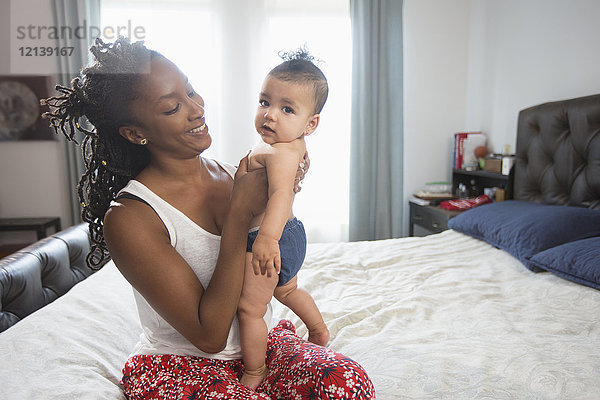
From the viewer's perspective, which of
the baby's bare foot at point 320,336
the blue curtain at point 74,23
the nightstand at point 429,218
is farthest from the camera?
the blue curtain at point 74,23

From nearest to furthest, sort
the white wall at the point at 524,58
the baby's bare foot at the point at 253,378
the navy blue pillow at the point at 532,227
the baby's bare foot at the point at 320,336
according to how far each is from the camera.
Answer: the baby's bare foot at the point at 253,378, the baby's bare foot at the point at 320,336, the navy blue pillow at the point at 532,227, the white wall at the point at 524,58

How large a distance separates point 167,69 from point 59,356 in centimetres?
80

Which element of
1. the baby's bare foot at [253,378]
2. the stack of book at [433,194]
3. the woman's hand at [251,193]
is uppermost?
the woman's hand at [251,193]

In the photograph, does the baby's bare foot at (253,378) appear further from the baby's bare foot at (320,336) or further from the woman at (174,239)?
the baby's bare foot at (320,336)

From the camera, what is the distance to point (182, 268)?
0.88m

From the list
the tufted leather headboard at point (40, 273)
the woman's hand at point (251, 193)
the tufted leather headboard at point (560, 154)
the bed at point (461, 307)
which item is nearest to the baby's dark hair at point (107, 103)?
the woman's hand at point (251, 193)

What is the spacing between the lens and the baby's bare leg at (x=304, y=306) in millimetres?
1151

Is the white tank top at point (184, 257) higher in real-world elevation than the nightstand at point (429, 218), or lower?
higher

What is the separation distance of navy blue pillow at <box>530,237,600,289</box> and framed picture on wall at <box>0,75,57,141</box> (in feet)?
12.4

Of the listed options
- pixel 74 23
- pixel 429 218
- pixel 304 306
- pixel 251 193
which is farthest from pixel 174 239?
pixel 74 23

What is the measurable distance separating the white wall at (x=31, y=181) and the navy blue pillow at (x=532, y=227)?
3.39m

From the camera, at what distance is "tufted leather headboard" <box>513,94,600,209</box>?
2109 mm

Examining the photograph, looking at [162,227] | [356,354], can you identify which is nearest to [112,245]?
[162,227]

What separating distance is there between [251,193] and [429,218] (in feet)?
8.54
